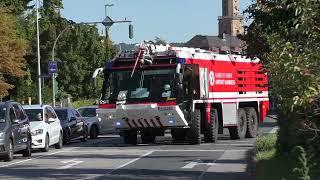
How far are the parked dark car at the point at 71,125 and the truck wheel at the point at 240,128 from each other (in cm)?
598

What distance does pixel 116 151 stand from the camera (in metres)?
22.6

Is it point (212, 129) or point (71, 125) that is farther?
point (71, 125)

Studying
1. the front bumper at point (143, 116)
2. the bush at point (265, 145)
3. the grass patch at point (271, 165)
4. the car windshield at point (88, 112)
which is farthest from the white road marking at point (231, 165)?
the car windshield at point (88, 112)

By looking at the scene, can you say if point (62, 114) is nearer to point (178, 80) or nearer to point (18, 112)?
point (178, 80)

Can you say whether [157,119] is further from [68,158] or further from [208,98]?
[68,158]

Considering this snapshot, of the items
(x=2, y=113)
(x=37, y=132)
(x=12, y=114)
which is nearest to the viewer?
(x=2, y=113)

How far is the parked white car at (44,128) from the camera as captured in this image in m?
22.9

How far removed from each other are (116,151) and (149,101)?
228cm

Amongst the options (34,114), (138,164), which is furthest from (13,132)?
(34,114)

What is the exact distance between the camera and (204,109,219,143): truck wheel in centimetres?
2572

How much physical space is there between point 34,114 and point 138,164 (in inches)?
304

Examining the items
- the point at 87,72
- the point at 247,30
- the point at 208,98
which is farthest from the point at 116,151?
the point at 87,72

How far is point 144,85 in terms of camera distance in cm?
2406

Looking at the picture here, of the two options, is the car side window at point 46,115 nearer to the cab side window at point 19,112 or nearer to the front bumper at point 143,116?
the front bumper at point 143,116
